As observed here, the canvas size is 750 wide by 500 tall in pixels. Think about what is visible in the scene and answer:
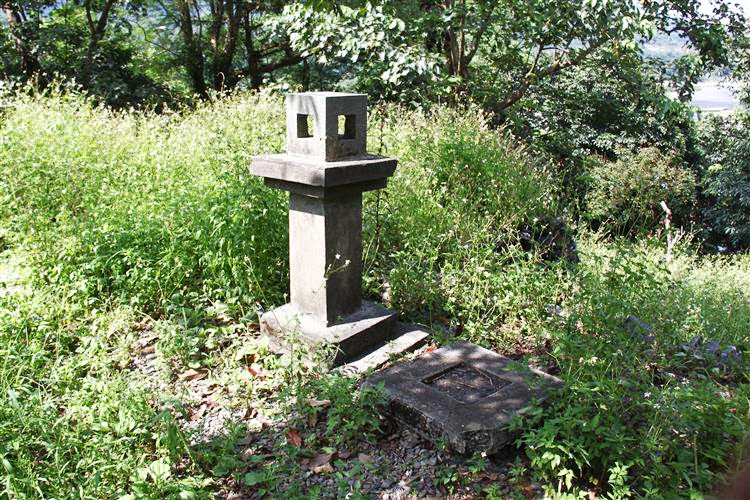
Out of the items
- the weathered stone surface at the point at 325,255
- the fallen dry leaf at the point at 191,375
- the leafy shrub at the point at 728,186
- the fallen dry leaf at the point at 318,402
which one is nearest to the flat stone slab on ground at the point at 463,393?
the fallen dry leaf at the point at 318,402

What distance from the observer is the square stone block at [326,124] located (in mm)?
3629

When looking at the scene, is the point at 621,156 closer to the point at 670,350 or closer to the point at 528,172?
the point at 528,172

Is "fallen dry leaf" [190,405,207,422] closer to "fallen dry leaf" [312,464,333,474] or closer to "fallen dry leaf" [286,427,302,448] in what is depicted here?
"fallen dry leaf" [286,427,302,448]

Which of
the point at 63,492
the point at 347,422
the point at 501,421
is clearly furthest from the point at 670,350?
the point at 63,492

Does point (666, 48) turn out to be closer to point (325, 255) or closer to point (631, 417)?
point (325, 255)

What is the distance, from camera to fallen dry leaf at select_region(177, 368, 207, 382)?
3664 mm

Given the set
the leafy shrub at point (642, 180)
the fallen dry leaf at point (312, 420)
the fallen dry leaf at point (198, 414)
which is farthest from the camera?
the leafy shrub at point (642, 180)

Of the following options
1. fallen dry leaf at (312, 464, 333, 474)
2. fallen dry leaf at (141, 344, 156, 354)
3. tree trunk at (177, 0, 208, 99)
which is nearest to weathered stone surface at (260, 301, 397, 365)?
fallen dry leaf at (141, 344, 156, 354)

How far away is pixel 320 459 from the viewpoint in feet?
9.77

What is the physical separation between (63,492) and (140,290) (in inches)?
74.6

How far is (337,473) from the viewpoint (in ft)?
9.27

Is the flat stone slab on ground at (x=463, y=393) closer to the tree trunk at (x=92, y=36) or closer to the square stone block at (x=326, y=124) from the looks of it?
the square stone block at (x=326, y=124)

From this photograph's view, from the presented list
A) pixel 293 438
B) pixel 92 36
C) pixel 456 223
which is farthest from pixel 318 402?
pixel 92 36

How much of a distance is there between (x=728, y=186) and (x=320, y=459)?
12898mm
